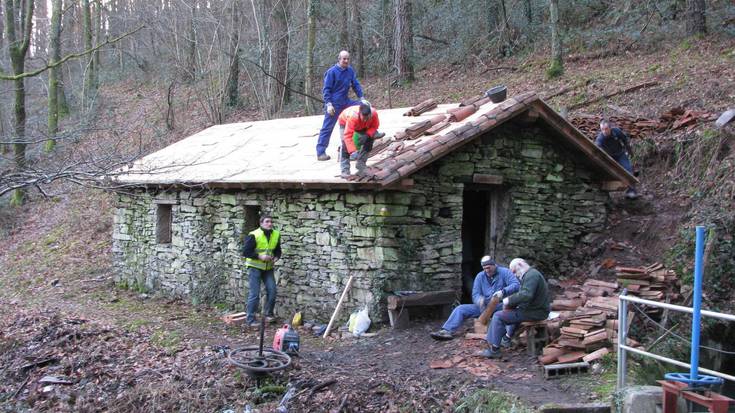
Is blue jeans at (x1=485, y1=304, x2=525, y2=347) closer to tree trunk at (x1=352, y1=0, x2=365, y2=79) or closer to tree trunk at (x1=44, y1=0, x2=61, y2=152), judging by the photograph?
tree trunk at (x1=44, y1=0, x2=61, y2=152)

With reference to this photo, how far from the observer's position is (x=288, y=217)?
11305 millimetres

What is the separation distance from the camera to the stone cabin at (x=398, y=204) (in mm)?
9977

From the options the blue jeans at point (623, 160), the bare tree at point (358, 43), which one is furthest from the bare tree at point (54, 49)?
the blue jeans at point (623, 160)

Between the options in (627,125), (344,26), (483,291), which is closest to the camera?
(483,291)

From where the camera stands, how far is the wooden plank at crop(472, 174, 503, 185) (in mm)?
10602

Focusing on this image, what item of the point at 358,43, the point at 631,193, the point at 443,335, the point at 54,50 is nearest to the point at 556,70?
the point at 631,193

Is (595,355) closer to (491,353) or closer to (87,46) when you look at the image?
(491,353)

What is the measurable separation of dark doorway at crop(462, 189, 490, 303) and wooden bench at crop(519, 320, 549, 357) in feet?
12.3

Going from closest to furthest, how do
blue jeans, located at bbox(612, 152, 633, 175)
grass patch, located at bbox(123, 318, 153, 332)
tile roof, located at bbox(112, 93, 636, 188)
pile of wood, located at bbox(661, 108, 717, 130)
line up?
1. tile roof, located at bbox(112, 93, 636, 188)
2. grass patch, located at bbox(123, 318, 153, 332)
3. blue jeans, located at bbox(612, 152, 633, 175)
4. pile of wood, located at bbox(661, 108, 717, 130)

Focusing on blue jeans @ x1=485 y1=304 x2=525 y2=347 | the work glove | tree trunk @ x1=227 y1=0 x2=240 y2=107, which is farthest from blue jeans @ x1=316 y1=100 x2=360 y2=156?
tree trunk @ x1=227 y1=0 x2=240 y2=107

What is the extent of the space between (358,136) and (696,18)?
11918 millimetres

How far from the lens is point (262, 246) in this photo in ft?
35.1

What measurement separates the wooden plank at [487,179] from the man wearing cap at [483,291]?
1.88 m

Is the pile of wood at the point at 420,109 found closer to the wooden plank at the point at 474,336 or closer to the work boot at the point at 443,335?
the work boot at the point at 443,335
